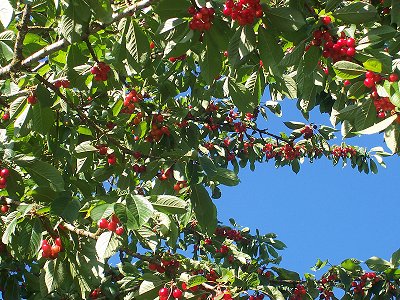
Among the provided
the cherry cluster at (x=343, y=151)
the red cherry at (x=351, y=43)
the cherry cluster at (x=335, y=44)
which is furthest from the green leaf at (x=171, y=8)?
the cherry cluster at (x=343, y=151)

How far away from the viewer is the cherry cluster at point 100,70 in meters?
2.65

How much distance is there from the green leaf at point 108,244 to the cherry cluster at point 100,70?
908mm

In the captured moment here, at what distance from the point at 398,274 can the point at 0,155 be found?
2.53 meters

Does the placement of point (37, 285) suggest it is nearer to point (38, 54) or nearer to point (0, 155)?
point (0, 155)

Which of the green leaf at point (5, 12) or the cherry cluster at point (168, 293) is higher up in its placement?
the green leaf at point (5, 12)

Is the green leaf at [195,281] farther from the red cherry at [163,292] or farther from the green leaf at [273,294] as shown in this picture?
the green leaf at [273,294]

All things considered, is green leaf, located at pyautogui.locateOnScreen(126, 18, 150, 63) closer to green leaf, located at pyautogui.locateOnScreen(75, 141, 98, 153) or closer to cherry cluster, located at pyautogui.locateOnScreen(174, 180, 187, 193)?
green leaf, located at pyautogui.locateOnScreen(75, 141, 98, 153)

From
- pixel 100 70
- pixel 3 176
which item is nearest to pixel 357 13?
pixel 100 70

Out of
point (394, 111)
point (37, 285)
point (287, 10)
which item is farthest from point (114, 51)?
point (37, 285)

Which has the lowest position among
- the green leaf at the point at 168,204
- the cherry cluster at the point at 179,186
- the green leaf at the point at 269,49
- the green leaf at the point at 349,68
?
the green leaf at the point at 168,204

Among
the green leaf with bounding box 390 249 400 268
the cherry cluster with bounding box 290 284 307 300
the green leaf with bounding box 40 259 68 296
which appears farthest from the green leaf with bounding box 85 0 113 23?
the cherry cluster with bounding box 290 284 307 300

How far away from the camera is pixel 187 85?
3295 mm

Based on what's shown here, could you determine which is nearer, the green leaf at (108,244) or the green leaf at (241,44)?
the green leaf at (241,44)

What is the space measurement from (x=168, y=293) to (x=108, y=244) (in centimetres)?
50
